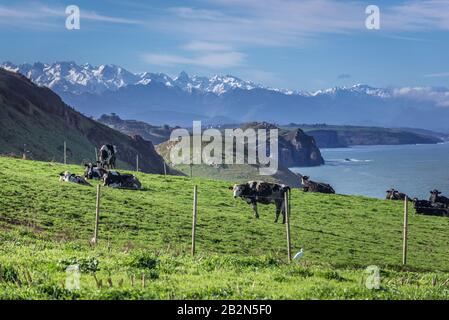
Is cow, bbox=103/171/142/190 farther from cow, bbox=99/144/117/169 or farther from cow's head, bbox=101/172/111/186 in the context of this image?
cow, bbox=99/144/117/169

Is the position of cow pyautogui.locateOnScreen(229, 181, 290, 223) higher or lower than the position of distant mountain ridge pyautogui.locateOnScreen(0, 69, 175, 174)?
lower

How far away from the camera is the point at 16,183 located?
38.9 m

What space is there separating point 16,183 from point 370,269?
2641cm

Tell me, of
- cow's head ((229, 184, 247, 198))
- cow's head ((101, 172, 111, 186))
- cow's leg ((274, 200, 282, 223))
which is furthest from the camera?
cow's head ((101, 172, 111, 186))

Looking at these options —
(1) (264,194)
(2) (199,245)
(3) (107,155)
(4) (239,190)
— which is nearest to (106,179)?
(4) (239,190)

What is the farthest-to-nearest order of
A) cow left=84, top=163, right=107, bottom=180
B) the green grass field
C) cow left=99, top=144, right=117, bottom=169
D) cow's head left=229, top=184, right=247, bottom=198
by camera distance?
cow left=99, top=144, right=117, bottom=169, cow left=84, top=163, right=107, bottom=180, cow's head left=229, top=184, right=247, bottom=198, the green grass field

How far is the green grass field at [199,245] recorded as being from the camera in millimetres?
14461

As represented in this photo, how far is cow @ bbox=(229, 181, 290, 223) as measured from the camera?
39.8 meters

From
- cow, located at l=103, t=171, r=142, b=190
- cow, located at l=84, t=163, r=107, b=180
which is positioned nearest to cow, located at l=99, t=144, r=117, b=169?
cow, located at l=84, t=163, r=107, b=180

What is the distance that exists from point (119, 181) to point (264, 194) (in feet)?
37.9

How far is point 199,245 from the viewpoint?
1141 inches

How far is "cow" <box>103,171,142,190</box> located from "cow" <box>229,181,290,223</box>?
8.58 meters
